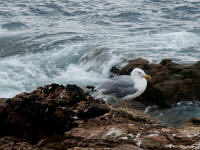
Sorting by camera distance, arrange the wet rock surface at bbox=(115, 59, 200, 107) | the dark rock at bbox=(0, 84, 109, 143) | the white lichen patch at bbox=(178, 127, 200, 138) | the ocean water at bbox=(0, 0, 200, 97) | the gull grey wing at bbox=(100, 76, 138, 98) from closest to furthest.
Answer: the white lichen patch at bbox=(178, 127, 200, 138) → the dark rock at bbox=(0, 84, 109, 143) → the gull grey wing at bbox=(100, 76, 138, 98) → the wet rock surface at bbox=(115, 59, 200, 107) → the ocean water at bbox=(0, 0, 200, 97)

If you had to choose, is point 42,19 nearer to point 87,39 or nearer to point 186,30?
point 87,39

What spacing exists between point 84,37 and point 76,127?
12.1m

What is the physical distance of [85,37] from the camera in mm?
16891

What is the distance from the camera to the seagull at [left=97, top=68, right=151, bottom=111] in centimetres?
725

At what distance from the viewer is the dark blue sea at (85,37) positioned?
1269 centimetres

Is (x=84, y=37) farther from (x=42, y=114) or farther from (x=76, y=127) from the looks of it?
(x=76, y=127)

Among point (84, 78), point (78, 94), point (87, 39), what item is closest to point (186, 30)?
point (87, 39)

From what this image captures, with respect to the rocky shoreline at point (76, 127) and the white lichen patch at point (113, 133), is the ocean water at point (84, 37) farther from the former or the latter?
the white lichen patch at point (113, 133)

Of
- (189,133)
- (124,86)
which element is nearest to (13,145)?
(189,133)

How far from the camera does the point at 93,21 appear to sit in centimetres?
1995

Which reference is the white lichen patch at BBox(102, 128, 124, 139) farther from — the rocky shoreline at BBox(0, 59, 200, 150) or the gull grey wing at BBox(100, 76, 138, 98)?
the gull grey wing at BBox(100, 76, 138, 98)

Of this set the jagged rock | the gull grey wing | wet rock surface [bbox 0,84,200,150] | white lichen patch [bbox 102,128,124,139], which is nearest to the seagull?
the gull grey wing

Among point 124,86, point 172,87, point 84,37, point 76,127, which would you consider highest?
point 76,127

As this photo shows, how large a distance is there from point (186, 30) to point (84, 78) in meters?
7.20
